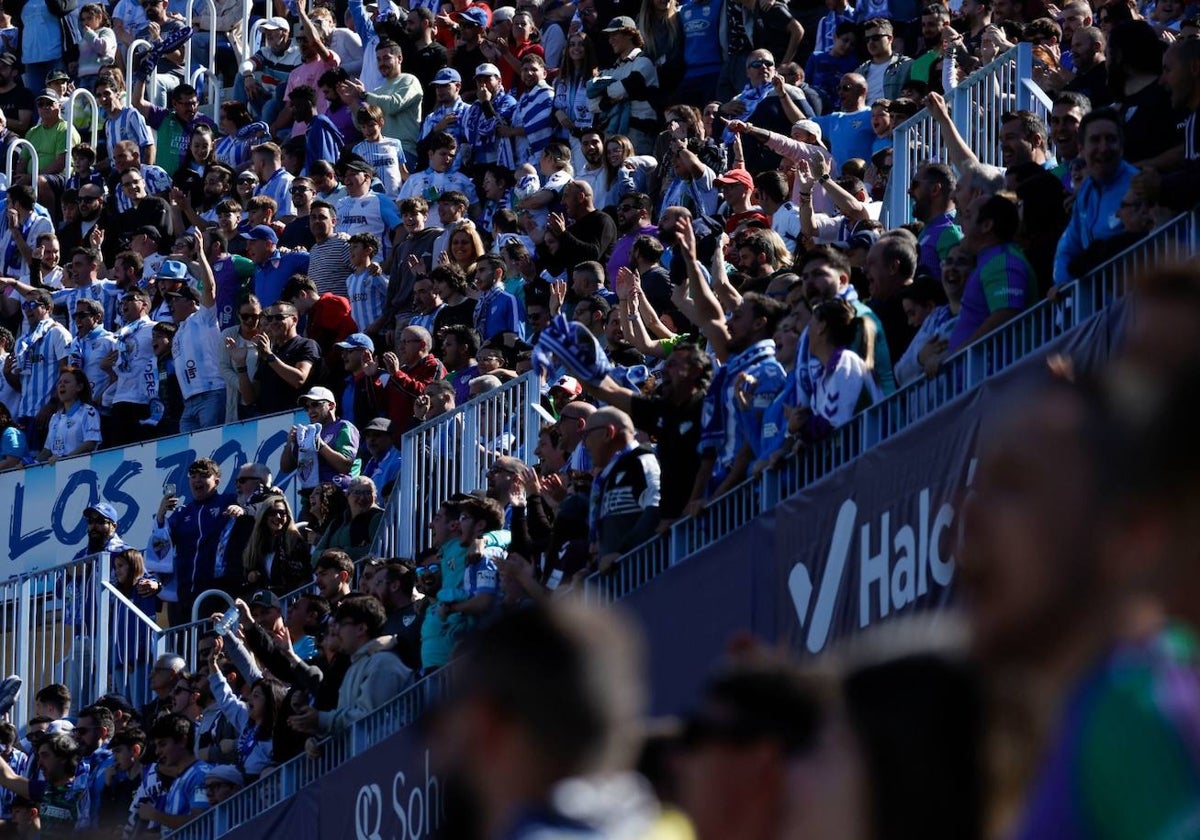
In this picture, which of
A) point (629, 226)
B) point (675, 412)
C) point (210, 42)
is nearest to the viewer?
point (675, 412)

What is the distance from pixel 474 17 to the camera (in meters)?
20.2

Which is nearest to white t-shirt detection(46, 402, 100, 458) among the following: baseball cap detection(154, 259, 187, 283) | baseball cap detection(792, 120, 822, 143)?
baseball cap detection(154, 259, 187, 283)

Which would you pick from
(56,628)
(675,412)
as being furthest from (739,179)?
(56,628)

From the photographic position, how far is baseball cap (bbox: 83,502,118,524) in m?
16.7

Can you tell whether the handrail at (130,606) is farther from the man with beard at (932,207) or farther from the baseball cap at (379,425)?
the man with beard at (932,207)

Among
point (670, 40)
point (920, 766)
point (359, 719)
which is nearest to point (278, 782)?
point (359, 719)

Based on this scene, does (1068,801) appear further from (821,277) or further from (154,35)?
(154,35)

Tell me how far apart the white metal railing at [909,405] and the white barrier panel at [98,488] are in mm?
6446

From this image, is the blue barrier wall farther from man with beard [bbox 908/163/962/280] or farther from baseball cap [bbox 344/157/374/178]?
baseball cap [bbox 344/157/374/178]

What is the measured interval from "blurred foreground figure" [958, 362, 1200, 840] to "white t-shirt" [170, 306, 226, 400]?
15.5 metres

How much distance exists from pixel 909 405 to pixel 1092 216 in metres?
0.97

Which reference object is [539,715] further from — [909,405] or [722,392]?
[722,392]

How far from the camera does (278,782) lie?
12.8m

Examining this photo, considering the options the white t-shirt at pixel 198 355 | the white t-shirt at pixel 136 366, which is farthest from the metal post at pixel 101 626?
the white t-shirt at pixel 136 366
